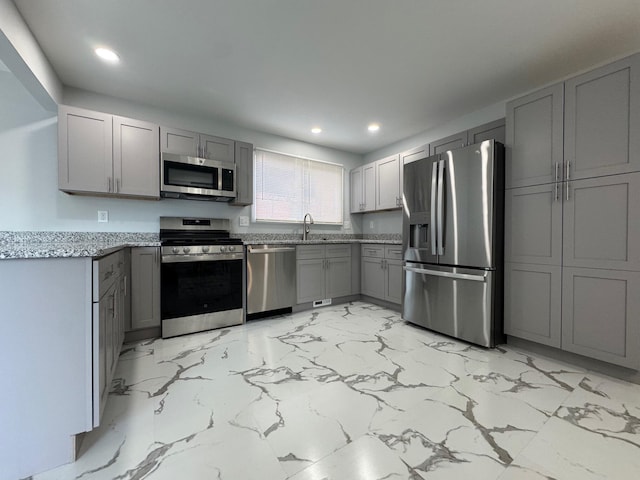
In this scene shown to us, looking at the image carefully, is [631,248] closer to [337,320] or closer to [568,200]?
[568,200]

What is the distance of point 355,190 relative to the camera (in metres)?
4.64

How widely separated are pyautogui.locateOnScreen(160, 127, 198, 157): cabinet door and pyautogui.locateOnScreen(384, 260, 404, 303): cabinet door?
2758mm

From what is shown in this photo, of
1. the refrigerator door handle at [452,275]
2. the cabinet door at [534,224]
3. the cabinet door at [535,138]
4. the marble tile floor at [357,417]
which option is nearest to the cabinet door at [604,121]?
the cabinet door at [535,138]

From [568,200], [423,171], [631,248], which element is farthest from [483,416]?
[423,171]

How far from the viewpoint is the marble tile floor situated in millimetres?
1185

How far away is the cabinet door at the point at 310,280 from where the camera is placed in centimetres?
364

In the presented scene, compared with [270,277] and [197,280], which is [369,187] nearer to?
[270,277]

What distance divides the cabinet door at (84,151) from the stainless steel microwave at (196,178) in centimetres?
48

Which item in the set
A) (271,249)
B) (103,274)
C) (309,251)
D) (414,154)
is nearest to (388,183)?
(414,154)

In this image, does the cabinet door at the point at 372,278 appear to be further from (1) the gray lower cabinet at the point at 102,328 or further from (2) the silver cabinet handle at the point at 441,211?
(1) the gray lower cabinet at the point at 102,328

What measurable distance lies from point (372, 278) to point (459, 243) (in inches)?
63.0

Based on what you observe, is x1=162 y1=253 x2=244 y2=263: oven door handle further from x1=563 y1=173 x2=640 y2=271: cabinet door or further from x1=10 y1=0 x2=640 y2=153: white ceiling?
x1=563 y1=173 x2=640 y2=271: cabinet door

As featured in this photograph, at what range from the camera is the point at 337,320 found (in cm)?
330

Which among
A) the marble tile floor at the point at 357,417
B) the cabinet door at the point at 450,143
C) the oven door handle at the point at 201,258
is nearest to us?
the marble tile floor at the point at 357,417
